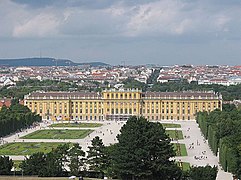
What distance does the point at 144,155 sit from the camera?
34656mm

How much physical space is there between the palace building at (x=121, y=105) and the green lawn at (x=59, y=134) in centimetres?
1769

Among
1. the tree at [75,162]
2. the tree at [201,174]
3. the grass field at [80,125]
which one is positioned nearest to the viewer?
the tree at [201,174]

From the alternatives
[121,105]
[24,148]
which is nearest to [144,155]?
[24,148]

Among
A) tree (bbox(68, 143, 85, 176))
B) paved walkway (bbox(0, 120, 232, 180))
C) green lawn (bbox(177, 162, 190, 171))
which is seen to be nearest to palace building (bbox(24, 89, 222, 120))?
paved walkway (bbox(0, 120, 232, 180))

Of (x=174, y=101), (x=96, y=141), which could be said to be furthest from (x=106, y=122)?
(x=96, y=141)

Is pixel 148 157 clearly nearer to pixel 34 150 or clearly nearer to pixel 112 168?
pixel 112 168

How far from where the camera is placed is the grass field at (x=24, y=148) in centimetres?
5381

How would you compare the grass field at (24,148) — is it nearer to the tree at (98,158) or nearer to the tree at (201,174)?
the tree at (98,158)

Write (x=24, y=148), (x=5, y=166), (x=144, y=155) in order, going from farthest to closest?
(x=24, y=148) → (x=5, y=166) → (x=144, y=155)

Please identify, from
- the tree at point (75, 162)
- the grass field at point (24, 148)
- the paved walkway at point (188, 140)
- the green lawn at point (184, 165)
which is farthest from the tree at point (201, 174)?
the grass field at point (24, 148)

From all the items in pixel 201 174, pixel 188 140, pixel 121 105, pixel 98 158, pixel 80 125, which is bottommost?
pixel 188 140

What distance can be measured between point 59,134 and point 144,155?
36.2 m

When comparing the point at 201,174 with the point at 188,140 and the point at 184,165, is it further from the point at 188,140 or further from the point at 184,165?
the point at 188,140

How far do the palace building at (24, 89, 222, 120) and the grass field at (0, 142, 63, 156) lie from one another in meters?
31.8
